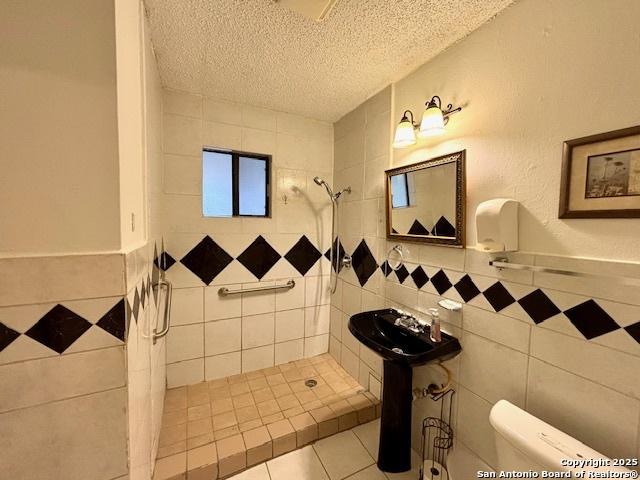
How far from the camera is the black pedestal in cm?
135

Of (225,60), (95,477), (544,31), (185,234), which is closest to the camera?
(95,477)

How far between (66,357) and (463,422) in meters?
1.63

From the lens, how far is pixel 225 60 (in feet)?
4.83

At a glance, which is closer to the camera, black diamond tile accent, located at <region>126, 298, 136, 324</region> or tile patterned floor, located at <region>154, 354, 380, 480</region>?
black diamond tile accent, located at <region>126, 298, 136, 324</region>

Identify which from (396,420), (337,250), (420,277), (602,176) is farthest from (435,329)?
(337,250)

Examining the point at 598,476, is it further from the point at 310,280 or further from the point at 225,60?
the point at 225,60

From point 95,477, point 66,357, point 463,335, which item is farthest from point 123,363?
point 463,335

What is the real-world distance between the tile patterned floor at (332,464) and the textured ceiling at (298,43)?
2.26 m

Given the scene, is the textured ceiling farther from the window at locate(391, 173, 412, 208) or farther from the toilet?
the toilet

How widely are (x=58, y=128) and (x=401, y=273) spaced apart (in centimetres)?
164

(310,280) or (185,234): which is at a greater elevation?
(185,234)

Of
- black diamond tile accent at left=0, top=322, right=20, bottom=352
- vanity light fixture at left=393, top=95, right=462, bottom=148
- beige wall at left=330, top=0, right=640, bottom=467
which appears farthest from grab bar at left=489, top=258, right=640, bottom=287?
black diamond tile accent at left=0, top=322, right=20, bottom=352

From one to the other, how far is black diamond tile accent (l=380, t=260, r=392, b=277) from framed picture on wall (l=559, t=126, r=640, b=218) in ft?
3.13

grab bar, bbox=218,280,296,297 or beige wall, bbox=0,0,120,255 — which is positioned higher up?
beige wall, bbox=0,0,120,255
